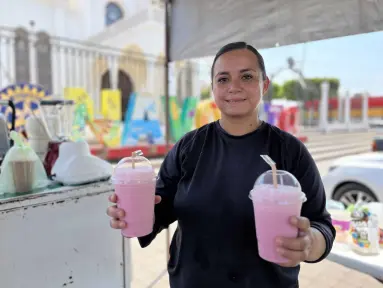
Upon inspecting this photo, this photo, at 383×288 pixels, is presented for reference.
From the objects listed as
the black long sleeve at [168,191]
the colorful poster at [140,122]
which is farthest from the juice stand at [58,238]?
the colorful poster at [140,122]

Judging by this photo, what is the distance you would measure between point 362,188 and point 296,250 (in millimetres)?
4052

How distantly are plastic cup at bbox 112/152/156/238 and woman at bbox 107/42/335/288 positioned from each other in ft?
0.12

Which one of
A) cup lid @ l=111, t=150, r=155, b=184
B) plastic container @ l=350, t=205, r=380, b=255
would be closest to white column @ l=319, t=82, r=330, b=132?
plastic container @ l=350, t=205, r=380, b=255

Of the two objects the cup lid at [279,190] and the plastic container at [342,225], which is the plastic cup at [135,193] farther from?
the plastic container at [342,225]

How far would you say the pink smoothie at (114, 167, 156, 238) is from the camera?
3.90 feet

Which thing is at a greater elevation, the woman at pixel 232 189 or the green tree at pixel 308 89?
the green tree at pixel 308 89

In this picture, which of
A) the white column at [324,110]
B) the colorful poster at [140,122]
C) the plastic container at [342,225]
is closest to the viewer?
the plastic container at [342,225]

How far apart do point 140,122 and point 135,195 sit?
10.2 metres

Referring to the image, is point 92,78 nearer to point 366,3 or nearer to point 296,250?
point 366,3

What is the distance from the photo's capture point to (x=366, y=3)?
6.86 feet

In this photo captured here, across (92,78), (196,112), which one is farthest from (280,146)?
(92,78)

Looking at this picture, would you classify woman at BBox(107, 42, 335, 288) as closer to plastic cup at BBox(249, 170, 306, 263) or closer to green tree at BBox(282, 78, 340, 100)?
plastic cup at BBox(249, 170, 306, 263)

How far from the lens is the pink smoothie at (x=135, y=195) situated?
119 cm

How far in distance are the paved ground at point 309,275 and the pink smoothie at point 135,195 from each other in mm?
2200
